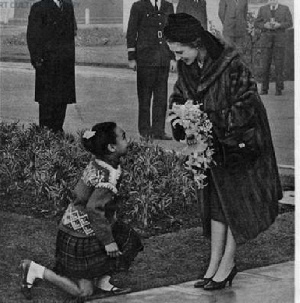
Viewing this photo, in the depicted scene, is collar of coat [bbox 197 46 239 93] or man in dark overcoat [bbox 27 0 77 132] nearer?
collar of coat [bbox 197 46 239 93]

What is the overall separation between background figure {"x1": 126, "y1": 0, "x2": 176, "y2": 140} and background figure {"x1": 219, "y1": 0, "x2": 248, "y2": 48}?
1.32 feet

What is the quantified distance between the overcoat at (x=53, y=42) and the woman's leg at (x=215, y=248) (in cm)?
139

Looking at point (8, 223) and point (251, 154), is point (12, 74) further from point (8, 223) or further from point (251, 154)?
point (251, 154)

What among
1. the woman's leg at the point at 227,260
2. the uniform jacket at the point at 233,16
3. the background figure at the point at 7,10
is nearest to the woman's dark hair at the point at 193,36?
the uniform jacket at the point at 233,16

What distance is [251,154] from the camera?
290 inches

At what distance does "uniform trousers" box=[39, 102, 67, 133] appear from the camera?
7797 millimetres

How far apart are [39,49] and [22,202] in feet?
3.69

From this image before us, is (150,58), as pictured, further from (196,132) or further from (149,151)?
(196,132)

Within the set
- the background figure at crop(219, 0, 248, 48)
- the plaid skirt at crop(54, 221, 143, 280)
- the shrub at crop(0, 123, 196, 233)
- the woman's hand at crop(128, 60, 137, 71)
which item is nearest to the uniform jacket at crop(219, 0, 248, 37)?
the background figure at crop(219, 0, 248, 48)

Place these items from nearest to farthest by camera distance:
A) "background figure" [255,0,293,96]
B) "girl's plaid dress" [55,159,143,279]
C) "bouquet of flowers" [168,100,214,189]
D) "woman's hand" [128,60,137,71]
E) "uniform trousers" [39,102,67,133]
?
"girl's plaid dress" [55,159,143,279] → "bouquet of flowers" [168,100,214,189] → "uniform trousers" [39,102,67,133] → "woman's hand" [128,60,137,71] → "background figure" [255,0,293,96]

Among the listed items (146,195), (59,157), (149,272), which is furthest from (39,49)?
(149,272)

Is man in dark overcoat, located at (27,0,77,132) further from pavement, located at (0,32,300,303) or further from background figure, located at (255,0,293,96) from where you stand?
background figure, located at (255,0,293,96)

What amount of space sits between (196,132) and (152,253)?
0.96 meters

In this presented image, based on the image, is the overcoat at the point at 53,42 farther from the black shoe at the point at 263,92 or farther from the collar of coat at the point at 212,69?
the black shoe at the point at 263,92
